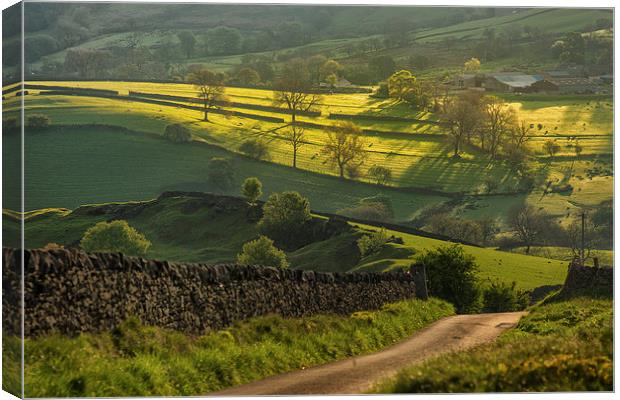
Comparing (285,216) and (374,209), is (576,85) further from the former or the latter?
(285,216)

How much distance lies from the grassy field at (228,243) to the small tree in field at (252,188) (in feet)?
6.10

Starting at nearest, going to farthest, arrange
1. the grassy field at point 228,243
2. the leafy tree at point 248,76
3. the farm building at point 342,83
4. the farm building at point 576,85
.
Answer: the farm building at point 576,85 → the grassy field at point 228,243 → the leafy tree at point 248,76 → the farm building at point 342,83

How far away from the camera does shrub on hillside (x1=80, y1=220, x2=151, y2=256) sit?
208 ft

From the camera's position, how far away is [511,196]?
5975 cm

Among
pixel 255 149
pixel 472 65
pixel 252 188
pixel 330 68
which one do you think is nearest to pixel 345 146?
pixel 255 149

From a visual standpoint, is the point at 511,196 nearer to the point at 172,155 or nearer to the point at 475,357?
the point at 172,155

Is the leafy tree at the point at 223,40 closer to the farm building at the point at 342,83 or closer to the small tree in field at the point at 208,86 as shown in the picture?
the small tree in field at the point at 208,86

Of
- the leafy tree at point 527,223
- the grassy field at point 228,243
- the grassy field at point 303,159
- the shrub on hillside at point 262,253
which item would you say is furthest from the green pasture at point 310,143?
the shrub on hillside at point 262,253

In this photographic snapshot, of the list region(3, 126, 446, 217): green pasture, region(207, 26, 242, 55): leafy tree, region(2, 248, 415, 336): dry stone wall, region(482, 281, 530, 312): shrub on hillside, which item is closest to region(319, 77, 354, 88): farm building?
region(207, 26, 242, 55): leafy tree

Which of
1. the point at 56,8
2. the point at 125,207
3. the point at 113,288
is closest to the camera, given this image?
the point at 113,288

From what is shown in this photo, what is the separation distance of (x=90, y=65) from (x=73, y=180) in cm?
984

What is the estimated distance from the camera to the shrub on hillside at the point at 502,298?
47966mm

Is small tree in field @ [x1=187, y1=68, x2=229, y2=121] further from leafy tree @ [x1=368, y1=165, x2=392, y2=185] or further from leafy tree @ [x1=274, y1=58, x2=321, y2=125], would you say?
leafy tree @ [x1=368, y1=165, x2=392, y2=185]

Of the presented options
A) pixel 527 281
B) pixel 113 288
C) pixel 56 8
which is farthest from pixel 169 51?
pixel 113 288
